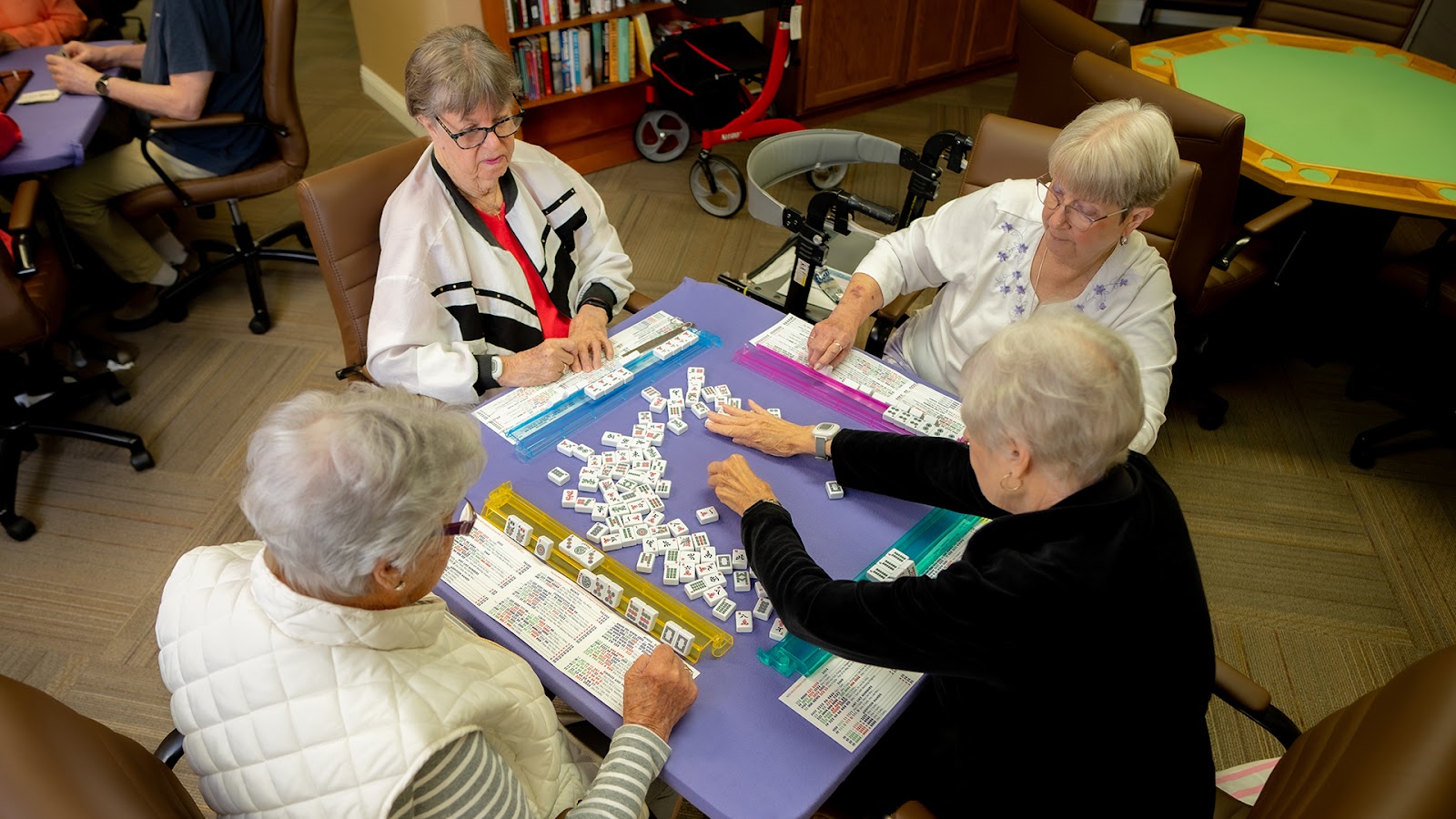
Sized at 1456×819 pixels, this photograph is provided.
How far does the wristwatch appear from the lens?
5.83ft

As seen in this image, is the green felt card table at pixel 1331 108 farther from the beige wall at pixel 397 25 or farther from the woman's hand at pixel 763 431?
the beige wall at pixel 397 25

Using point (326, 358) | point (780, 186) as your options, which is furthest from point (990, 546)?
point (780, 186)

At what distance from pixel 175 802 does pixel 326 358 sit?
94.4 inches

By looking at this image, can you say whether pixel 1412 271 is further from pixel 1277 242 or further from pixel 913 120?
pixel 913 120

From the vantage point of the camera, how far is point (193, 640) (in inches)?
45.4

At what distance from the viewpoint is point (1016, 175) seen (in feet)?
7.88

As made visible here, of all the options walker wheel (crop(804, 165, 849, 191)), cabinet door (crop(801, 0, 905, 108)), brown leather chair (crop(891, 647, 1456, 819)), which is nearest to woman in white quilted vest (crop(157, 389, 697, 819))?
brown leather chair (crop(891, 647, 1456, 819))

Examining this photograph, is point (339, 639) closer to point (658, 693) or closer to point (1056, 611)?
point (658, 693)

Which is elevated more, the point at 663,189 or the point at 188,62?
the point at 188,62

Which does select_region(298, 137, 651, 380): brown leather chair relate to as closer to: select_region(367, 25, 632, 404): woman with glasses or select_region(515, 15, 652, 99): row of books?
select_region(367, 25, 632, 404): woman with glasses

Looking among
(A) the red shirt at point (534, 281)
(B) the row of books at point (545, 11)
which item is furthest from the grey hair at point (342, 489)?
(B) the row of books at point (545, 11)

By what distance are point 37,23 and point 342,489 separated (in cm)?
344

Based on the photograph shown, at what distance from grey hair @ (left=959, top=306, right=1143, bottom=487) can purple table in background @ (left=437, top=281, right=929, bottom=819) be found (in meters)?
0.45

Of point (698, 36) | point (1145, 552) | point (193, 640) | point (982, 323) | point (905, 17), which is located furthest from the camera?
point (905, 17)
